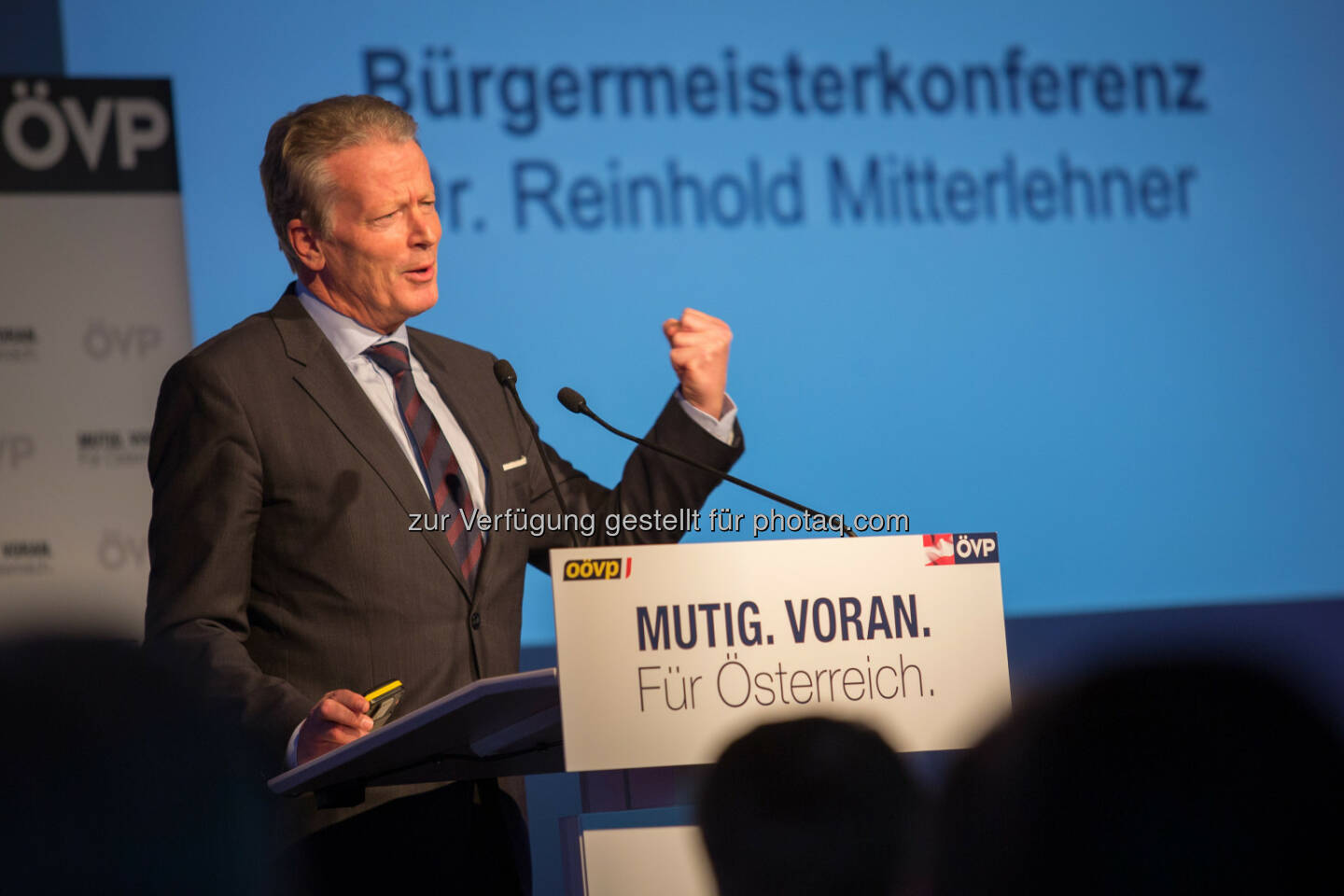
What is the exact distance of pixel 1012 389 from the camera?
429cm

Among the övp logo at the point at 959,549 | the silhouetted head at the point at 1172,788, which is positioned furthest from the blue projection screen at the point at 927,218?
the silhouetted head at the point at 1172,788

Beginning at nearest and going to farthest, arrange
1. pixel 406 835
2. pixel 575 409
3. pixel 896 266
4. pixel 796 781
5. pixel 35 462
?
pixel 796 781 < pixel 406 835 < pixel 575 409 < pixel 35 462 < pixel 896 266

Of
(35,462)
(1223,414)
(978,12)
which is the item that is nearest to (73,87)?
(35,462)

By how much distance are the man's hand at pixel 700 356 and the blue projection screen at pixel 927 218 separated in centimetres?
138

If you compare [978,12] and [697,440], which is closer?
[697,440]

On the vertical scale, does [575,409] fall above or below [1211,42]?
below

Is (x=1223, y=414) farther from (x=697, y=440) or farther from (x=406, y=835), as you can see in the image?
(x=406, y=835)

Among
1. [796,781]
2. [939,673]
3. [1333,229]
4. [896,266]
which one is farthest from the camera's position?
[1333,229]

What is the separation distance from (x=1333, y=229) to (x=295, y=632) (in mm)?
3573

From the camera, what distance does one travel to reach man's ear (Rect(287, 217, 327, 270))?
2.66 m

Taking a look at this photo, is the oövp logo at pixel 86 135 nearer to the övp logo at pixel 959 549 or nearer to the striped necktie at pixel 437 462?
the striped necktie at pixel 437 462

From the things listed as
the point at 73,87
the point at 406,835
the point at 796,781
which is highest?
the point at 73,87

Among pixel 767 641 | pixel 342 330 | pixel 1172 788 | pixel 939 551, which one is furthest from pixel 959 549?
pixel 342 330

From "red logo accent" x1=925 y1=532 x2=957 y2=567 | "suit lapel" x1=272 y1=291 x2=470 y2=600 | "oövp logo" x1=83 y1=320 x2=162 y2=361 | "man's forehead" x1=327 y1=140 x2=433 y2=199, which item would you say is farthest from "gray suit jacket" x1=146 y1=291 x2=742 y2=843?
"oövp logo" x1=83 y1=320 x2=162 y2=361
